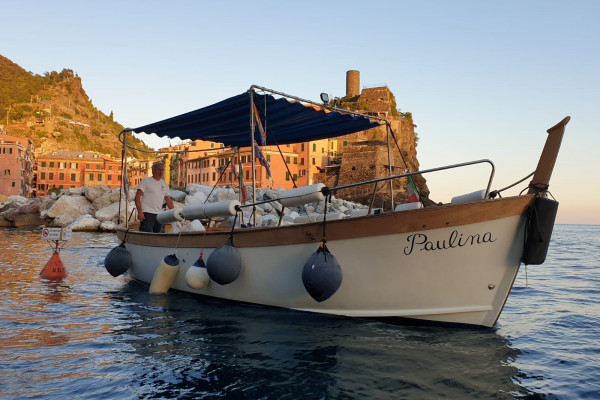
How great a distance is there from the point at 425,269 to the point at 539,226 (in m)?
1.35

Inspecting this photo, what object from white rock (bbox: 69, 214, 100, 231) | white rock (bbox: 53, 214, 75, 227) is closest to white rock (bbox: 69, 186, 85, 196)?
white rock (bbox: 53, 214, 75, 227)

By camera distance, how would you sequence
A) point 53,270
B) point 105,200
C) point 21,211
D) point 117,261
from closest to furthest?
point 117,261, point 53,270, point 105,200, point 21,211

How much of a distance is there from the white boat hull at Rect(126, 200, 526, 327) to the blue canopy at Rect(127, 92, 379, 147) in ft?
9.42

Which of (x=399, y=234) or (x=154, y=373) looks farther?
(x=399, y=234)

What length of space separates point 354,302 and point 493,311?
5.52ft

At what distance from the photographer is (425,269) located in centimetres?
575

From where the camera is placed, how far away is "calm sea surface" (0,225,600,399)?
4.24 meters

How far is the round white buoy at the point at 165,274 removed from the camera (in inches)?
331

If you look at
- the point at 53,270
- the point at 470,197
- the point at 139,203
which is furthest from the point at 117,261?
the point at 470,197

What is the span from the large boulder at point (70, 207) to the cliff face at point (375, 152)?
3211 cm

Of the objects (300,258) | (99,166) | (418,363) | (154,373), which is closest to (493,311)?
(418,363)

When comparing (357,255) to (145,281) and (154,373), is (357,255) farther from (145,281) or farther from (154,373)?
Answer: (145,281)

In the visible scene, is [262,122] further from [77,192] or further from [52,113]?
[52,113]

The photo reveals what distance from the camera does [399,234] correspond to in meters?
5.75
